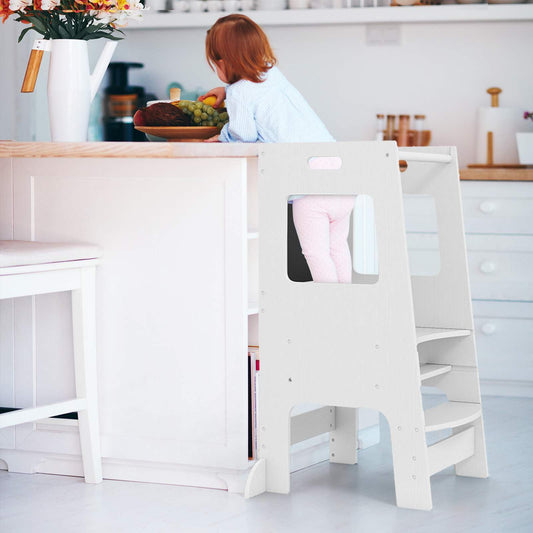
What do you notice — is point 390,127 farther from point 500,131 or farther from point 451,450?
point 451,450

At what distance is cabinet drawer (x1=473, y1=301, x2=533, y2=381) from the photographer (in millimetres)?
3883

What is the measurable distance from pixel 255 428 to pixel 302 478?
202 mm

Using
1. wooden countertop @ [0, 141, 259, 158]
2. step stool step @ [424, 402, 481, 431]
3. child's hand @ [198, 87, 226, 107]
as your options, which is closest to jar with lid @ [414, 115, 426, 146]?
child's hand @ [198, 87, 226, 107]

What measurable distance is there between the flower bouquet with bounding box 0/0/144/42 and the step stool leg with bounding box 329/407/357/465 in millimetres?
1271

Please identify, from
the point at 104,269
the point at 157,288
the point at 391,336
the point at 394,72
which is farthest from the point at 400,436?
the point at 394,72

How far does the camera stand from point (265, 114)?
2.75 meters

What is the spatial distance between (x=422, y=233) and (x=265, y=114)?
1369 millimetres

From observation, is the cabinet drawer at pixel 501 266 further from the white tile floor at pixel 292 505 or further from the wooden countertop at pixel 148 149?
the wooden countertop at pixel 148 149

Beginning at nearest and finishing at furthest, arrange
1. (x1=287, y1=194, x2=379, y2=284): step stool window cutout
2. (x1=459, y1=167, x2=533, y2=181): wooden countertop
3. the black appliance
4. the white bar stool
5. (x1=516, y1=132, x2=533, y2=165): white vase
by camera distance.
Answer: the white bar stool
(x1=287, y1=194, x2=379, y2=284): step stool window cutout
(x1=459, y1=167, x2=533, y2=181): wooden countertop
(x1=516, y1=132, x2=533, y2=165): white vase
the black appliance

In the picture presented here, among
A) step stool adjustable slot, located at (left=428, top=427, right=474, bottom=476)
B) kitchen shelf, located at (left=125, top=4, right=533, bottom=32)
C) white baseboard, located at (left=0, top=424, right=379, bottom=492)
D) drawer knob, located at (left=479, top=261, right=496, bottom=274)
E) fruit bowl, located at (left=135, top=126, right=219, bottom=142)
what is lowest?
white baseboard, located at (left=0, top=424, right=379, bottom=492)

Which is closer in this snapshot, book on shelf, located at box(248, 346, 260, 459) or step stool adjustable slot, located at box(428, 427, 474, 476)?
step stool adjustable slot, located at box(428, 427, 474, 476)

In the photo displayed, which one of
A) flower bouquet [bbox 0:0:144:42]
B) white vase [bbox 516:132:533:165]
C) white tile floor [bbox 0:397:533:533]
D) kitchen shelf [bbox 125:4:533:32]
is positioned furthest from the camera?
kitchen shelf [bbox 125:4:533:32]

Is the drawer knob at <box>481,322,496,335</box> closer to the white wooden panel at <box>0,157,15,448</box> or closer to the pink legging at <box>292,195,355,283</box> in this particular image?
the pink legging at <box>292,195,355,283</box>

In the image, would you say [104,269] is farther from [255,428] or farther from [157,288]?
[255,428]
